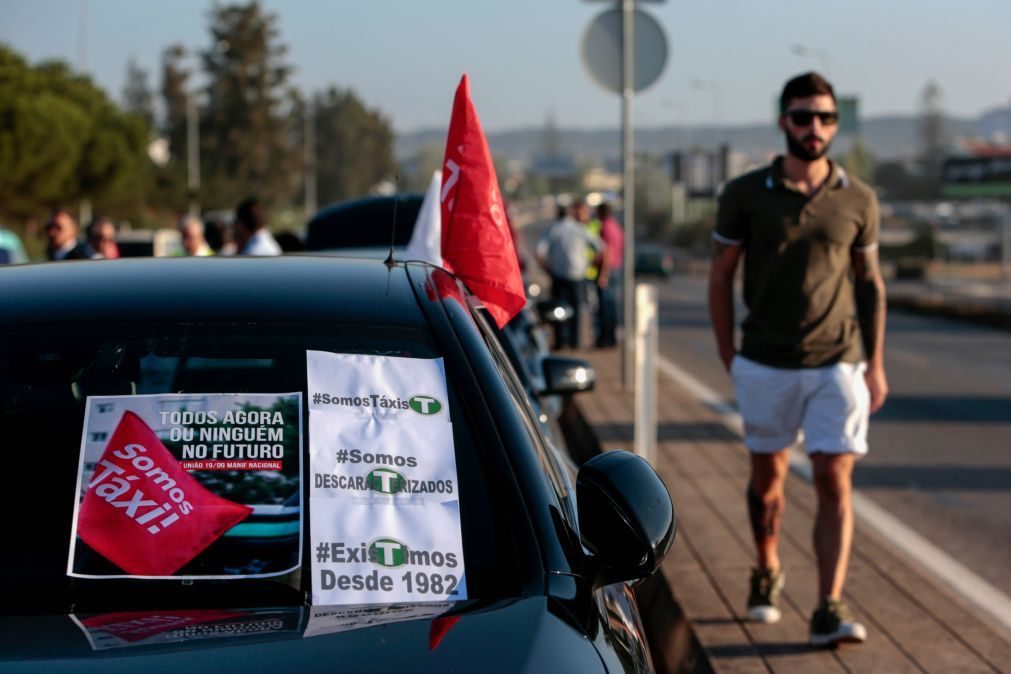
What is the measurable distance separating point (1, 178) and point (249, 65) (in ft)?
187

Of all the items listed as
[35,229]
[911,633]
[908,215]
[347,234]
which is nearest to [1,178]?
[35,229]

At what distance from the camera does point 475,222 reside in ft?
14.9

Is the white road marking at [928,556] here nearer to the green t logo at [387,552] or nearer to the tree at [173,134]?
the green t logo at [387,552]

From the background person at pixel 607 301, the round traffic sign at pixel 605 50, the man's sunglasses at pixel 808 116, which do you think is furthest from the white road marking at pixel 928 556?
the background person at pixel 607 301

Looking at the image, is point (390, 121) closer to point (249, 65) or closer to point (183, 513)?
point (249, 65)

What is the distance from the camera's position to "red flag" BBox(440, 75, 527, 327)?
451 cm

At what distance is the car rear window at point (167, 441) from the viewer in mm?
2840

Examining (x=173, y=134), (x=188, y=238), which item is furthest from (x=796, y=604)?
(x=173, y=134)

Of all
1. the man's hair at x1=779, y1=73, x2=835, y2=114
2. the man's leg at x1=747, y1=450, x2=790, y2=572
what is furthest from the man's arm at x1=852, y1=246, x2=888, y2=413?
the man's hair at x1=779, y1=73, x2=835, y2=114

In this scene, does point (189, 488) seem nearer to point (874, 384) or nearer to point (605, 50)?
point (874, 384)

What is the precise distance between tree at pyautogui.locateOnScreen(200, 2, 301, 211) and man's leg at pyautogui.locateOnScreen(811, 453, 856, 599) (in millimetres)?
104721

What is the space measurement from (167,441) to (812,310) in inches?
120

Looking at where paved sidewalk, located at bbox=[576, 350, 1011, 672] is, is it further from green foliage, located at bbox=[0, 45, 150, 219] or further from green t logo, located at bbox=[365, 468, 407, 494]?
green foliage, located at bbox=[0, 45, 150, 219]

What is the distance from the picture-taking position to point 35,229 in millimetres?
60438
